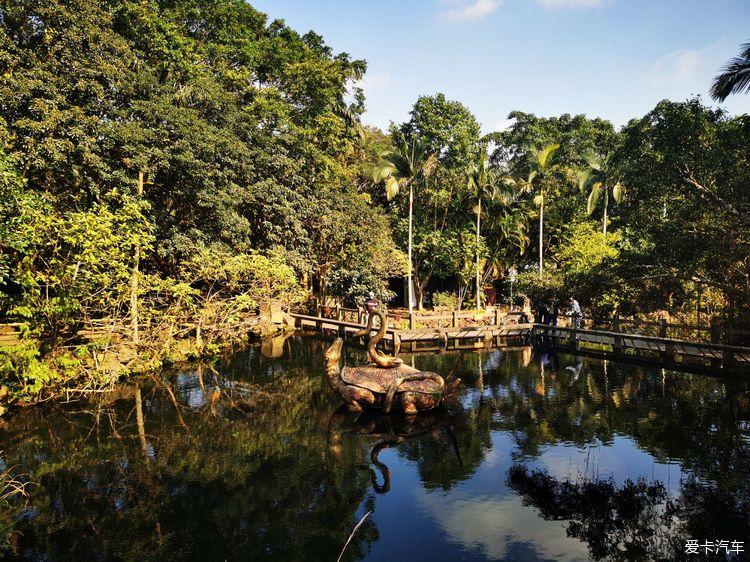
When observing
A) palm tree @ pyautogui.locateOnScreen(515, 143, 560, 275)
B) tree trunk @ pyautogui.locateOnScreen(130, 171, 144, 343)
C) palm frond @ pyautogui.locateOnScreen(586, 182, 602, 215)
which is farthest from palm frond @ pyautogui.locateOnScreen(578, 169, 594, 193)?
tree trunk @ pyautogui.locateOnScreen(130, 171, 144, 343)

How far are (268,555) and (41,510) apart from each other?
4.31 metres

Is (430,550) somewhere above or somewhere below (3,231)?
below

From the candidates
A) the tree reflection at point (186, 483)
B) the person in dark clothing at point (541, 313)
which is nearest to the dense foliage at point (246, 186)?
the person in dark clothing at point (541, 313)

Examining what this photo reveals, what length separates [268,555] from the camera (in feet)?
23.6

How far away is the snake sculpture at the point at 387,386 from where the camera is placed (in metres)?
12.9

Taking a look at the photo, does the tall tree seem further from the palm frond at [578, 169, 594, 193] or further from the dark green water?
the dark green water

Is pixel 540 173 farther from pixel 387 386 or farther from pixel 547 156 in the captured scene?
pixel 387 386

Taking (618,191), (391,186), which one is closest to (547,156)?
(618,191)

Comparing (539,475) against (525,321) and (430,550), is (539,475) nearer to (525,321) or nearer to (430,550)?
(430,550)

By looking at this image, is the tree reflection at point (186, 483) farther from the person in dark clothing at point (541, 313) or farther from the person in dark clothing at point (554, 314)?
the person in dark clothing at point (541, 313)

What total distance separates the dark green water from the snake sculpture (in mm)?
483

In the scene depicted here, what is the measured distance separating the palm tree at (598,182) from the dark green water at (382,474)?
2098 centimetres

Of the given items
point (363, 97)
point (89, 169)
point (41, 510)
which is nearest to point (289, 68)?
point (363, 97)

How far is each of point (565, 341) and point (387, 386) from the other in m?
14.9
